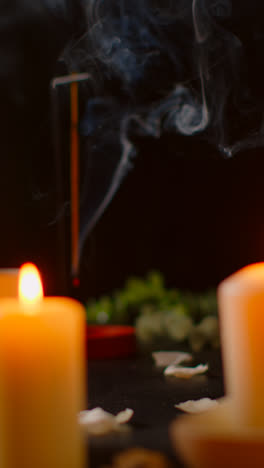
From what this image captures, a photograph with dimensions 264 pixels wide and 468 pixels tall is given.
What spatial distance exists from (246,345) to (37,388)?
0.38ft

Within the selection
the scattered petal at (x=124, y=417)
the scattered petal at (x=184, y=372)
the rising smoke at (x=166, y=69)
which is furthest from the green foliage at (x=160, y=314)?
the scattered petal at (x=124, y=417)

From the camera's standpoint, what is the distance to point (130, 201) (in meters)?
1.94

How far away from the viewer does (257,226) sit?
6.24ft

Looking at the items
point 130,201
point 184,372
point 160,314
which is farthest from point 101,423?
point 130,201

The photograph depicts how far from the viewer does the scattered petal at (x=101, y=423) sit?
424 millimetres

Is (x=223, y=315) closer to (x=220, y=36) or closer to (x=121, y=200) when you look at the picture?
(x=220, y=36)

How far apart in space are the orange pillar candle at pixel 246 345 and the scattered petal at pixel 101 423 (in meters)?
0.16

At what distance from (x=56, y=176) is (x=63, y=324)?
1388mm

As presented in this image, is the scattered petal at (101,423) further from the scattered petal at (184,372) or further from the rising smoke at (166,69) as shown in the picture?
the rising smoke at (166,69)

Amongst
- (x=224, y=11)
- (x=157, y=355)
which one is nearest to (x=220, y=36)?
(x=224, y=11)

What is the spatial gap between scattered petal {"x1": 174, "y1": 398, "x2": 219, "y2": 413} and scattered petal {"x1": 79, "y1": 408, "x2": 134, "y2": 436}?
69 millimetres

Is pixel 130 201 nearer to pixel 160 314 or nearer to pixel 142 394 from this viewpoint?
pixel 160 314

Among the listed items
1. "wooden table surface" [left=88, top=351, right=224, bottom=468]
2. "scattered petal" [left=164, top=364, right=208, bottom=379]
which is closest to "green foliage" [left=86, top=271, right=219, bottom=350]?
"wooden table surface" [left=88, top=351, right=224, bottom=468]

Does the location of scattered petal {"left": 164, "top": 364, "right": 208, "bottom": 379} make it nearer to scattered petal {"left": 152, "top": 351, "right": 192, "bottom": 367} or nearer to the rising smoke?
scattered petal {"left": 152, "top": 351, "right": 192, "bottom": 367}
